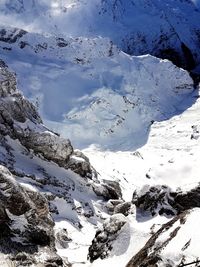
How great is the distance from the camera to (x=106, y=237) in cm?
3070

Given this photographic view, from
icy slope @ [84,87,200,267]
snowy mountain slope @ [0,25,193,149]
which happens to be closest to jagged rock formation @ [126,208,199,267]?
icy slope @ [84,87,200,267]

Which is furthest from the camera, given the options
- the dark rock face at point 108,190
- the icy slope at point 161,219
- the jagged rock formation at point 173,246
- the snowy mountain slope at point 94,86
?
the snowy mountain slope at point 94,86

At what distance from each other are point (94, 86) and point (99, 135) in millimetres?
13240

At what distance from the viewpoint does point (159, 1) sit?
618 ft

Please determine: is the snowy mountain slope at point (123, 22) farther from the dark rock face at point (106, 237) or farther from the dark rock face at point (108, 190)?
the dark rock face at point (106, 237)

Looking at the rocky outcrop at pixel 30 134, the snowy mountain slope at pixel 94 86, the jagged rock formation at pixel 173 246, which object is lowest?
the snowy mountain slope at pixel 94 86

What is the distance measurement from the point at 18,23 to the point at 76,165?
107426 mm

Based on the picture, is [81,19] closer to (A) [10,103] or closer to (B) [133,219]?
(A) [10,103]

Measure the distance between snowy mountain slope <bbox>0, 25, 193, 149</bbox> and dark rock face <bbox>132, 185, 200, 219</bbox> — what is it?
70471 mm

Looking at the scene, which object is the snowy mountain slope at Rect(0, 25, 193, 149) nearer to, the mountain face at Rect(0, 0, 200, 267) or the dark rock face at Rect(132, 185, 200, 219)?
the mountain face at Rect(0, 0, 200, 267)

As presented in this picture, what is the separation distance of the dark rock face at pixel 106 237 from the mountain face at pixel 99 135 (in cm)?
7

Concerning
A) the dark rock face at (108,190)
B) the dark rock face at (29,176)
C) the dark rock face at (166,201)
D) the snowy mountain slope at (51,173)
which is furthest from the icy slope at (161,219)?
the snowy mountain slope at (51,173)

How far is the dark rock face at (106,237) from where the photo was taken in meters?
30.1

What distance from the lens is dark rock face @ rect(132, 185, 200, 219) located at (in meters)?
36.7
